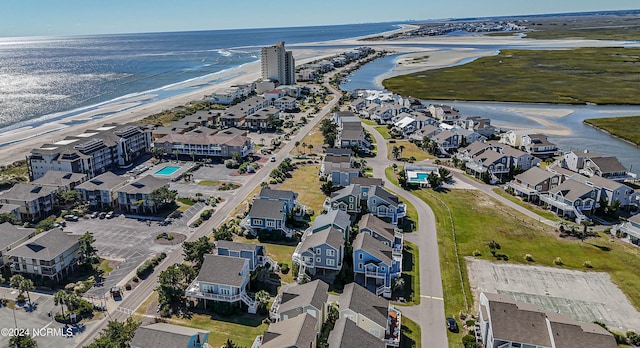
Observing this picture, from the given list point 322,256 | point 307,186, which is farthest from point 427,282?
point 307,186

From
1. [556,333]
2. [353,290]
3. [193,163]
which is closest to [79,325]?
[353,290]

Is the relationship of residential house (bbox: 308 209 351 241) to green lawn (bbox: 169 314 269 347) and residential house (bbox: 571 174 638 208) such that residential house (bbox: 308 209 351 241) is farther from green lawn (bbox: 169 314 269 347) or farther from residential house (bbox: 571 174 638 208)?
residential house (bbox: 571 174 638 208)

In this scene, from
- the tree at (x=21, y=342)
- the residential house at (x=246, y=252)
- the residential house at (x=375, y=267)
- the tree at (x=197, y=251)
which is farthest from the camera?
the tree at (x=197, y=251)

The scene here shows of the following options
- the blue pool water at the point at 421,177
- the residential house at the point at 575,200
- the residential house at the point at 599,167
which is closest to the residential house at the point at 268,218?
the blue pool water at the point at 421,177

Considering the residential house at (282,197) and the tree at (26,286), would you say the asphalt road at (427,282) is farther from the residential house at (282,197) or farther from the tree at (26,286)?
the tree at (26,286)

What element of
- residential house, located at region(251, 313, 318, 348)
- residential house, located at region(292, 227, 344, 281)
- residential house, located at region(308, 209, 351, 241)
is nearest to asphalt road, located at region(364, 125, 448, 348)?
residential house, located at region(292, 227, 344, 281)

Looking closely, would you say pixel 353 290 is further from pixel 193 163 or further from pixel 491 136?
pixel 491 136
